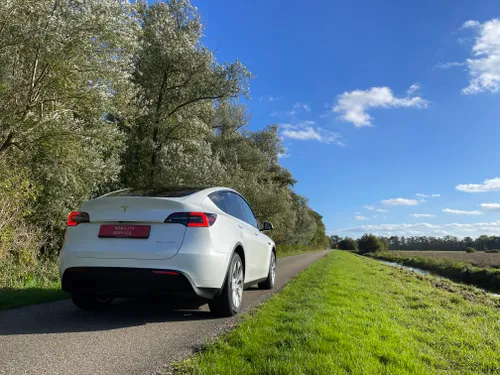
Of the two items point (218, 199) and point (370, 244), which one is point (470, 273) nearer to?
point (218, 199)

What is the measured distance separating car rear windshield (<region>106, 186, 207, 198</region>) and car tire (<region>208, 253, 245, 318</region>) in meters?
1.06

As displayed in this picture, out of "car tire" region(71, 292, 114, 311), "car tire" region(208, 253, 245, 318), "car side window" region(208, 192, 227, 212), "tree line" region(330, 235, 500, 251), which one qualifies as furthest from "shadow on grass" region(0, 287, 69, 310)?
"tree line" region(330, 235, 500, 251)

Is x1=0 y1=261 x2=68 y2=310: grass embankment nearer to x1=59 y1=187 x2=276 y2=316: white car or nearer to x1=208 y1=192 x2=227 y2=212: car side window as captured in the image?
x1=59 y1=187 x2=276 y2=316: white car

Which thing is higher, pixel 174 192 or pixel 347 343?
pixel 174 192

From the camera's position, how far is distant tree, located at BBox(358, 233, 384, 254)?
113375 millimetres

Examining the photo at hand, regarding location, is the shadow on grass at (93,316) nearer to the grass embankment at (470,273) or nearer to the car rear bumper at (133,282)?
the car rear bumper at (133,282)

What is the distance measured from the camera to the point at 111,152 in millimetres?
11789

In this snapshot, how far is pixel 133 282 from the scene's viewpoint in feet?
13.5

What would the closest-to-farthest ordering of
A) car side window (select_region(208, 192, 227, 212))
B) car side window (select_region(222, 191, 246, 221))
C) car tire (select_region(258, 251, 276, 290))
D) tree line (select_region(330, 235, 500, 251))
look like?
1. car side window (select_region(208, 192, 227, 212))
2. car side window (select_region(222, 191, 246, 221))
3. car tire (select_region(258, 251, 276, 290))
4. tree line (select_region(330, 235, 500, 251))

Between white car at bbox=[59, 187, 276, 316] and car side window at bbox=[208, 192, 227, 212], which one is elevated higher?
car side window at bbox=[208, 192, 227, 212]

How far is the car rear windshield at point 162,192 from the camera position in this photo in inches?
189

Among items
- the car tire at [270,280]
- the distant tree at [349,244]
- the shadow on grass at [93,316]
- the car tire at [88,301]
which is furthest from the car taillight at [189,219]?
the distant tree at [349,244]

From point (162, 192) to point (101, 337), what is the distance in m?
1.97

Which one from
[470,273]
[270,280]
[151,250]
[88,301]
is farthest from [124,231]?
[470,273]
